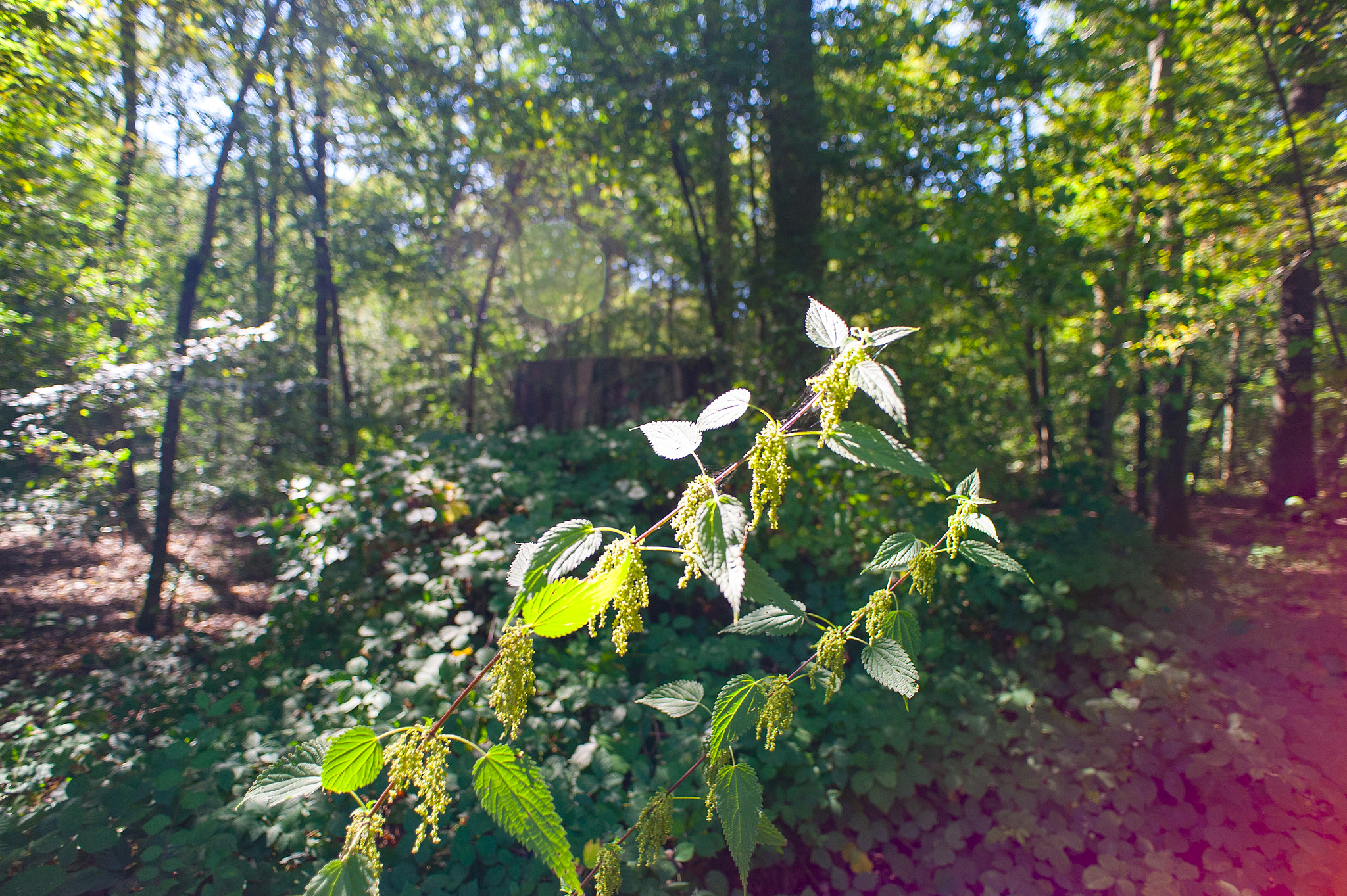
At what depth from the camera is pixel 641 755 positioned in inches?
91.2

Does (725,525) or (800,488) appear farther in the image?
(800,488)

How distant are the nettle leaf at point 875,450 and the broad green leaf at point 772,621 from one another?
32cm

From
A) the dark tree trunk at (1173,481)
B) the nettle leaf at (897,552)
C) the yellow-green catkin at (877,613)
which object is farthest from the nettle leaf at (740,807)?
the dark tree trunk at (1173,481)

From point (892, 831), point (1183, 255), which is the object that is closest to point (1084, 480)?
point (1183, 255)

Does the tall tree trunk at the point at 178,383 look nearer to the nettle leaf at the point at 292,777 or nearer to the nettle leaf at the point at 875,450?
the nettle leaf at the point at 292,777

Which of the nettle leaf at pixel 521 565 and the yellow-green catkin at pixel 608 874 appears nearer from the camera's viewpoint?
the nettle leaf at pixel 521 565

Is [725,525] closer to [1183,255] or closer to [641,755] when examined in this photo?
[641,755]

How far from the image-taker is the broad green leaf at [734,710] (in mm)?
936

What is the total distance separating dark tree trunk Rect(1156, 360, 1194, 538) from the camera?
18.6 ft

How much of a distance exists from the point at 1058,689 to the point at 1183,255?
360 cm

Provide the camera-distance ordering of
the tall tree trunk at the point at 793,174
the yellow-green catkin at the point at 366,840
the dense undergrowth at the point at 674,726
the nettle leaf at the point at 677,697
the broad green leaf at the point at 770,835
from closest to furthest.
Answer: the yellow-green catkin at the point at 366,840 → the nettle leaf at the point at 677,697 → the broad green leaf at the point at 770,835 → the dense undergrowth at the point at 674,726 → the tall tree trunk at the point at 793,174

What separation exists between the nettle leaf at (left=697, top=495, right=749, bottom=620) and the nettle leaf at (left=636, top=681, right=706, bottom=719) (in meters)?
0.71

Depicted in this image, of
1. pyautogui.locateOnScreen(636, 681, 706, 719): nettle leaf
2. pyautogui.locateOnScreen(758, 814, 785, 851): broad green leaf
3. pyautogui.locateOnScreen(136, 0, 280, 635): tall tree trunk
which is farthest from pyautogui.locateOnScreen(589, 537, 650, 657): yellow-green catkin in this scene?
pyautogui.locateOnScreen(136, 0, 280, 635): tall tree trunk

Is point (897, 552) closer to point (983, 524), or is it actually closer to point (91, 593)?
point (983, 524)
